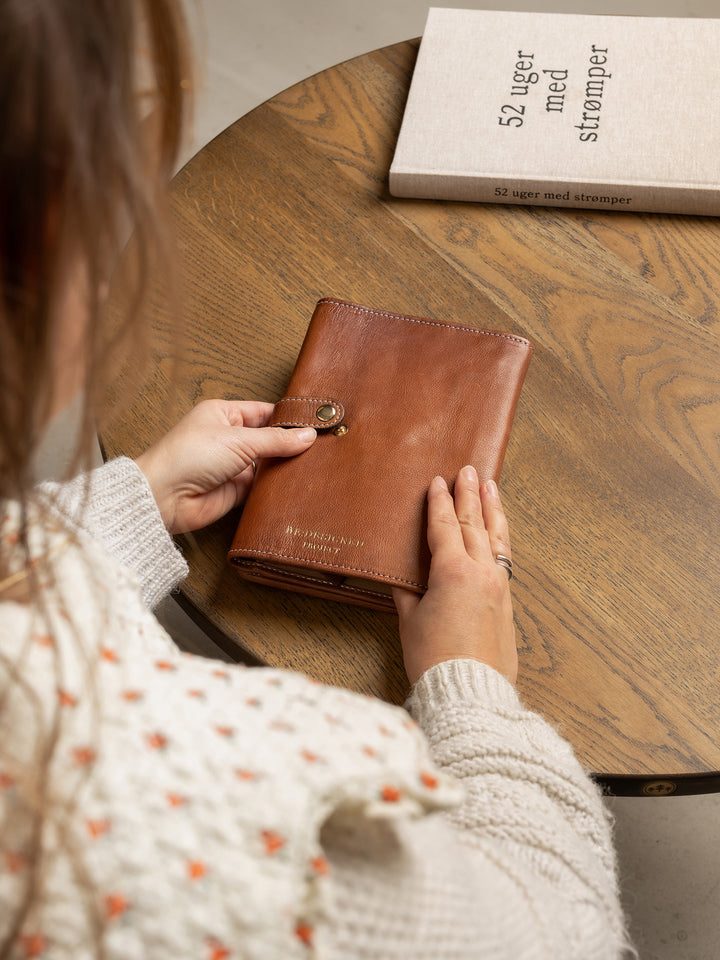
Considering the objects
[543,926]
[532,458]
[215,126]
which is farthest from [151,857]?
[215,126]

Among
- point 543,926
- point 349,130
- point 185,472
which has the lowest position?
point 543,926

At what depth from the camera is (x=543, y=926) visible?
1.74ft

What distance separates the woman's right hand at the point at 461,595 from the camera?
0.71m

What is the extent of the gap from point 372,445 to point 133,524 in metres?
0.24

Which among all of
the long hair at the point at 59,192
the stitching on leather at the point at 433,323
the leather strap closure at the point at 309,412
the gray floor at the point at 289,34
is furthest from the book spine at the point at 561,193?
the gray floor at the point at 289,34

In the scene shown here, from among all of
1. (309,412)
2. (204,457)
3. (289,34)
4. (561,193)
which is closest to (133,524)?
(204,457)

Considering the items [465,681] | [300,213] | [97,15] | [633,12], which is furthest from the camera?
[633,12]

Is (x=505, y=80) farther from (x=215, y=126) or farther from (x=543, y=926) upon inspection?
(x=215, y=126)

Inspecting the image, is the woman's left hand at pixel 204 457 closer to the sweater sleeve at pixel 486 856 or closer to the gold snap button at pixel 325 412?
the gold snap button at pixel 325 412

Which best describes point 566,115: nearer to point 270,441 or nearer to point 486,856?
point 270,441

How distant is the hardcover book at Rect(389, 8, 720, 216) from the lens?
969 mm

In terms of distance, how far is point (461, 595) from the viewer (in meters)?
0.72

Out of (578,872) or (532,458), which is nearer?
(578,872)

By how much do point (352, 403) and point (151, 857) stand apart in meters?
0.52
